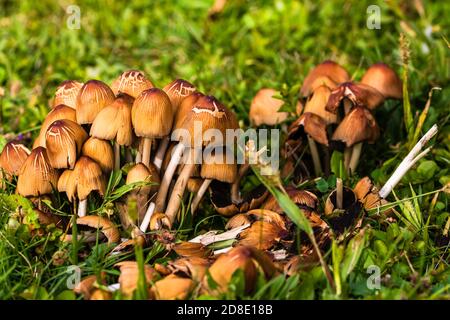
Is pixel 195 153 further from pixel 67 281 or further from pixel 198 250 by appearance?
pixel 67 281

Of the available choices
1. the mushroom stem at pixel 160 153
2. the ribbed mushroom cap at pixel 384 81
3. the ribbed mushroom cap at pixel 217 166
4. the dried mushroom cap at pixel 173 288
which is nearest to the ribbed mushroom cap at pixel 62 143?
the mushroom stem at pixel 160 153

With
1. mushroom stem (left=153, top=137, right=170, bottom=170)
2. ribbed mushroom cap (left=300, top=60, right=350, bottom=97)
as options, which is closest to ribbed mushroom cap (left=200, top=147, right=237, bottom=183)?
mushroom stem (left=153, top=137, right=170, bottom=170)

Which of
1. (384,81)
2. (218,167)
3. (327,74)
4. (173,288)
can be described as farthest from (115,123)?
(384,81)

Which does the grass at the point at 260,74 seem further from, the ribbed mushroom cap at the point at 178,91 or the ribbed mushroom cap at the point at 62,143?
the ribbed mushroom cap at the point at 178,91

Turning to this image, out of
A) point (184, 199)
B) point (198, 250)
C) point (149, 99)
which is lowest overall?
point (198, 250)

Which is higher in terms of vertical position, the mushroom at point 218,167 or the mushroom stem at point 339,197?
the mushroom at point 218,167
